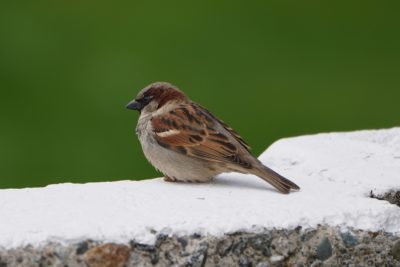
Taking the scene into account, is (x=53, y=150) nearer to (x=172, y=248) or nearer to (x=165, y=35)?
(x=165, y=35)

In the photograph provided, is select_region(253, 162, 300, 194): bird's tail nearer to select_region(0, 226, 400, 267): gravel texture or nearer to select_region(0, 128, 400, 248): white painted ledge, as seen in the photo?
select_region(0, 128, 400, 248): white painted ledge

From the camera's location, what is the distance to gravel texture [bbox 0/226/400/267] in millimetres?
3178

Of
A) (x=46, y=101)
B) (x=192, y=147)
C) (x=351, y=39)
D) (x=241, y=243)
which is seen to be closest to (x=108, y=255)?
(x=241, y=243)

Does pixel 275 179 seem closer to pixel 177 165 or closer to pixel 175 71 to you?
pixel 177 165

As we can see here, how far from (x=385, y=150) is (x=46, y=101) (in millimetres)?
4045

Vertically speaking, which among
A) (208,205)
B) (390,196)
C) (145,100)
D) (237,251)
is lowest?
(237,251)

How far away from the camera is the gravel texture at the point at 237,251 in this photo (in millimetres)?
3178

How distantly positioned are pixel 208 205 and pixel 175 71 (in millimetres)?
4978

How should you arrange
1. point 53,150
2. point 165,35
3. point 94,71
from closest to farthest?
point 53,150 → point 94,71 → point 165,35

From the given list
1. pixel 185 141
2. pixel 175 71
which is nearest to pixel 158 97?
pixel 185 141

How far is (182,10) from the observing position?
965 centimetres

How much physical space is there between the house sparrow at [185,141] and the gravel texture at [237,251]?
A: 0.65 meters

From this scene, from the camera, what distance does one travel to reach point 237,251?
331 centimetres

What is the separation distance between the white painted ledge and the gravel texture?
0.08 feet
